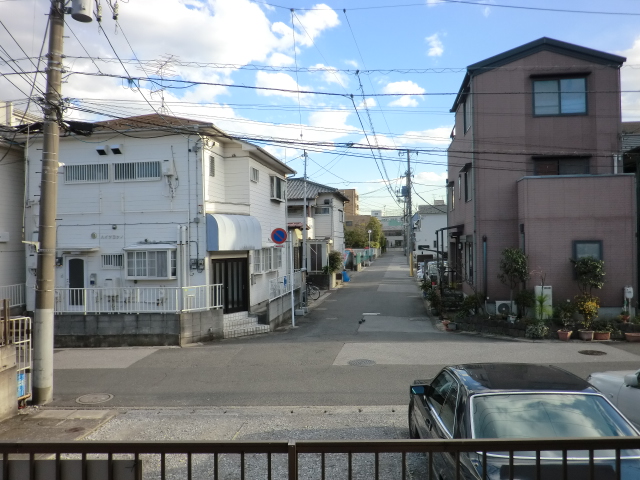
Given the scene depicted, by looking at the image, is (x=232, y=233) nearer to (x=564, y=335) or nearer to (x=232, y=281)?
(x=232, y=281)

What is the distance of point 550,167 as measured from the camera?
16484mm

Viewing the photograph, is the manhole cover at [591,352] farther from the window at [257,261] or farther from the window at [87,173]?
the window at [87,173]

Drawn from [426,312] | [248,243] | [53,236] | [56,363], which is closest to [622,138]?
[426,312]

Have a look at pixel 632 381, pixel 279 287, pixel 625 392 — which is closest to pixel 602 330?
pixel 625 392

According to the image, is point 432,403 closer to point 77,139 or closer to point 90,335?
point 90,335

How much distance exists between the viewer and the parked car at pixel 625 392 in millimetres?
5996

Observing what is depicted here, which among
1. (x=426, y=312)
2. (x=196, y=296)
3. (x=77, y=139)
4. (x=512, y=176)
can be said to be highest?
(x=77, y=139)

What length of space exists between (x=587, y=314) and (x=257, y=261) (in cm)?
1058

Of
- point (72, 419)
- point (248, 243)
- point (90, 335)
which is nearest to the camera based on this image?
point (72, 419)

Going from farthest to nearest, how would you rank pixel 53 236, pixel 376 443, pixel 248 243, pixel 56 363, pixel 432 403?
pixel 248 243
pixel 56 363
pixel 53 236
pixel 432 403
pixel 376 443

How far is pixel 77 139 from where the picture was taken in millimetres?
15258

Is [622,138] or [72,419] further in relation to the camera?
[622,138]

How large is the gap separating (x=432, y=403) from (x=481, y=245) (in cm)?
1239

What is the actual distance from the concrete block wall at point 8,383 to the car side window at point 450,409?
651cm
